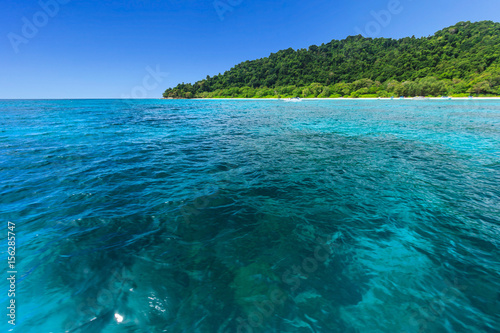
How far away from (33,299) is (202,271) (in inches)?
164

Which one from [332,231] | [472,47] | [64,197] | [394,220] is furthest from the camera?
[472,47]

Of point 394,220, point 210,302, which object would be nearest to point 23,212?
point 210,302

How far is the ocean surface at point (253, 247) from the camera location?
459 cm

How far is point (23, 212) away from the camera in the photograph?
8562 millimetres

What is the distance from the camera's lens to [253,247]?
6.70 metres

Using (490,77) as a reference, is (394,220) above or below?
below

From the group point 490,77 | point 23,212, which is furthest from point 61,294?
point 490,77

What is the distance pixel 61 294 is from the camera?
503 centimetres

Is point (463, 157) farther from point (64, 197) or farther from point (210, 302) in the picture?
point (64, 197)

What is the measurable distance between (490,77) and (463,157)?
144912 millimetres

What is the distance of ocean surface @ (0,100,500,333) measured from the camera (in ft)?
15.1

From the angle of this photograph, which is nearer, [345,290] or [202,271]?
[345,290]

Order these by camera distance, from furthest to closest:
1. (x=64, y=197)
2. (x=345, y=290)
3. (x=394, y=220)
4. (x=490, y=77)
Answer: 1. (x=490, y=77)
2. (x=64, y=197)
3. (x=394, y=220)
4. (x=345, y=290)

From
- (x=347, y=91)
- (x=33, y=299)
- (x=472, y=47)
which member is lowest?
(x=33, y=299)
